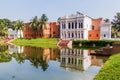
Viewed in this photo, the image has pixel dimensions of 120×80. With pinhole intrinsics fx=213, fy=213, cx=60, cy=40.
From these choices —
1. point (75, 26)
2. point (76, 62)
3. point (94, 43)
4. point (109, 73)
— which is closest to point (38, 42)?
point (75, 26)

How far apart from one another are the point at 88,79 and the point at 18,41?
211 feet

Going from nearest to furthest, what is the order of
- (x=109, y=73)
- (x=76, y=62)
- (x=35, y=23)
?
(x=109, y=73)
(x=76, y=62)
(x=35, y=23)

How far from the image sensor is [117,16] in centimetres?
7994

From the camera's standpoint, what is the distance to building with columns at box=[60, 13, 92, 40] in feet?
217

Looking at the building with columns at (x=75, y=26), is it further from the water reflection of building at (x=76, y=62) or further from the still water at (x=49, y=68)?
the still water at (x=49, y=68)

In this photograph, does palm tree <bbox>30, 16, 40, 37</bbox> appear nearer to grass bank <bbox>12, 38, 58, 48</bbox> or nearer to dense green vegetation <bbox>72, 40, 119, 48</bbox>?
grass bank <bbox>12, 38, 58, 48</bbox>

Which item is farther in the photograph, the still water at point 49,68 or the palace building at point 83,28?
the palace building at point 83,28

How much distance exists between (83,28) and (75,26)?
3.66m

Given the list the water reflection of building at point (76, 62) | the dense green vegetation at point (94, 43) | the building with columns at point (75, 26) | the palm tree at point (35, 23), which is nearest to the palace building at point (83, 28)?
the building with columns at point (75, 26)

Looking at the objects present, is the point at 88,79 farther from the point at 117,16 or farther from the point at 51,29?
the point at 117,16

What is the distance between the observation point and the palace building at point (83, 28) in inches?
2571

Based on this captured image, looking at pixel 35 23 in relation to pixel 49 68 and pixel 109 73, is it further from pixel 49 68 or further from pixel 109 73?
pixel 109 73

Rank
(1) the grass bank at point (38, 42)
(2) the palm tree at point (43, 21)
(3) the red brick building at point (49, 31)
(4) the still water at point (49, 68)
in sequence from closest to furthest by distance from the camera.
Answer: (4) the still water at point (49, 68) → (1) the grass bank at point (38, 42) → (2) the palm tree at point (43, 21) → (3) the red brick building at point (49, 31)

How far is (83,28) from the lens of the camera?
65.9 meters
